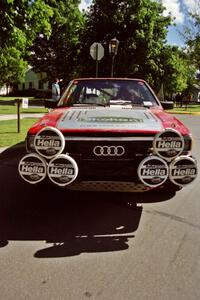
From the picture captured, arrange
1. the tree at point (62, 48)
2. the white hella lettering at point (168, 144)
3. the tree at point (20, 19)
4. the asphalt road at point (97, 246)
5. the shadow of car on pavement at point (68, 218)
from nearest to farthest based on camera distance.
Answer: the asphalt road at point (97, 246)
the shadow of car on pavement at point (68, 218)
the white hella lettering at point (168, 144)
the tree at point (20, 19)
the tree at point (62, 48)

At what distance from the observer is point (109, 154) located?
12.4 ft

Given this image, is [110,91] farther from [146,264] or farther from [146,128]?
[146,264]

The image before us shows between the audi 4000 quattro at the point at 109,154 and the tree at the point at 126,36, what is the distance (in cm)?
2874

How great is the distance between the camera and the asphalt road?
2.67 metres

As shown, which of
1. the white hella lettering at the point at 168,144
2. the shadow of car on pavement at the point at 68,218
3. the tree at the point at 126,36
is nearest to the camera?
the shadow of car on pavement at the point at 68,218

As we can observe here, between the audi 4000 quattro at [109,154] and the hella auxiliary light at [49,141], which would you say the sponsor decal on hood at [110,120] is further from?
the hella auxiliary light at [49,141]

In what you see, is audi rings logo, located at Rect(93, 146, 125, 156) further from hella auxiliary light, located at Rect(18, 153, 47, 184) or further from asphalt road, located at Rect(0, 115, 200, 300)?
asphalt road, located at Rect(0, 115, 200, 300)

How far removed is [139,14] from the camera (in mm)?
32000

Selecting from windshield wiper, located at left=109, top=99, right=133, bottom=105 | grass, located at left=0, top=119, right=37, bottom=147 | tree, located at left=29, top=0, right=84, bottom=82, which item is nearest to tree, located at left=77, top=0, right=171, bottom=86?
tree, located at left=29, top=0, right=84, bottom=82

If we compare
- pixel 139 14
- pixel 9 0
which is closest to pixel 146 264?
pixel 9 0

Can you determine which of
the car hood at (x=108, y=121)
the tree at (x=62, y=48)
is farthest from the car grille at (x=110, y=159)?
the tree at (x=62, y=48)

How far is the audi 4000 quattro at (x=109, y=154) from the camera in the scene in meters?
3.60

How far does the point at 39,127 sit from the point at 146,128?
1145 mm

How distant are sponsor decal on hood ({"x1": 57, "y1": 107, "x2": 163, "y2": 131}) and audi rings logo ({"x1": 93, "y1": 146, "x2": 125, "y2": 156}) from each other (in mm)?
202
